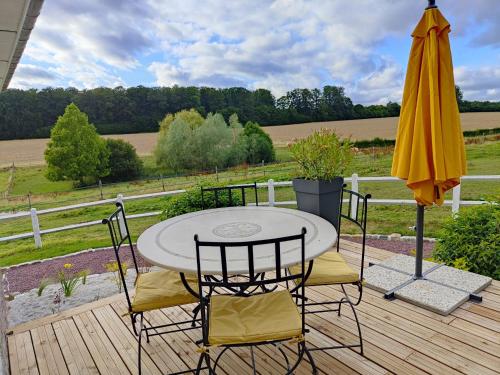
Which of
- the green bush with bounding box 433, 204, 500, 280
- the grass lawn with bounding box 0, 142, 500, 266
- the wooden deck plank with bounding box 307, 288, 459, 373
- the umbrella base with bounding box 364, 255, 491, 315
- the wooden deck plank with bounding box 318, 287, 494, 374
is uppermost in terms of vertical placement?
the green bush with bounding box 433, 204, 500, 280

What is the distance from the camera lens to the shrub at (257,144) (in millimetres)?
21094

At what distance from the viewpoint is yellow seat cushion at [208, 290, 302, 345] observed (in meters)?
1.37

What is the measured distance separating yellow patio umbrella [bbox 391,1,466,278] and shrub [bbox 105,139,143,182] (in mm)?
21895

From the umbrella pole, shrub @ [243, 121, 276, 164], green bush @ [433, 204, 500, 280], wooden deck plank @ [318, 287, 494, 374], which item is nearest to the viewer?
wooden deck plank @ [318, 287, 494, 374]

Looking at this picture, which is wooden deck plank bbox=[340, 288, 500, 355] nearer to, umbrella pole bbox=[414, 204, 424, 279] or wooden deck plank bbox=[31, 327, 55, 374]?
umbrella pole bbox=[414, 204, 424, 279]

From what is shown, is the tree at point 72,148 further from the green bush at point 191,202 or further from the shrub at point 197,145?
the green bush at point 191,202

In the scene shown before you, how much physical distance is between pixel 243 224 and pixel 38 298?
111 inches

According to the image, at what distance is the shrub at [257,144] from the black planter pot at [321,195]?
17.5 metres

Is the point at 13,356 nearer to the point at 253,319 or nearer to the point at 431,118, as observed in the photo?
the point at 253,319

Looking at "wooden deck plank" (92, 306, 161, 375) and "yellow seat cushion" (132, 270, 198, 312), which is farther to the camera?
"wooden deck plank" (92, 306, 161, 375)

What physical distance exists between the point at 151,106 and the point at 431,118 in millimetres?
22993

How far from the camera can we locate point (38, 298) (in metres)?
3.47

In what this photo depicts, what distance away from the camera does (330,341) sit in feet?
6.52

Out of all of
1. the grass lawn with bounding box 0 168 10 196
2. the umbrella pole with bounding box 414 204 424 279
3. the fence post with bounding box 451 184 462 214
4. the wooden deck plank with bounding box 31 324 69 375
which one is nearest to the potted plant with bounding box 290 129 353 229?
the umbrella pole with bounding box 414 204 424 279
